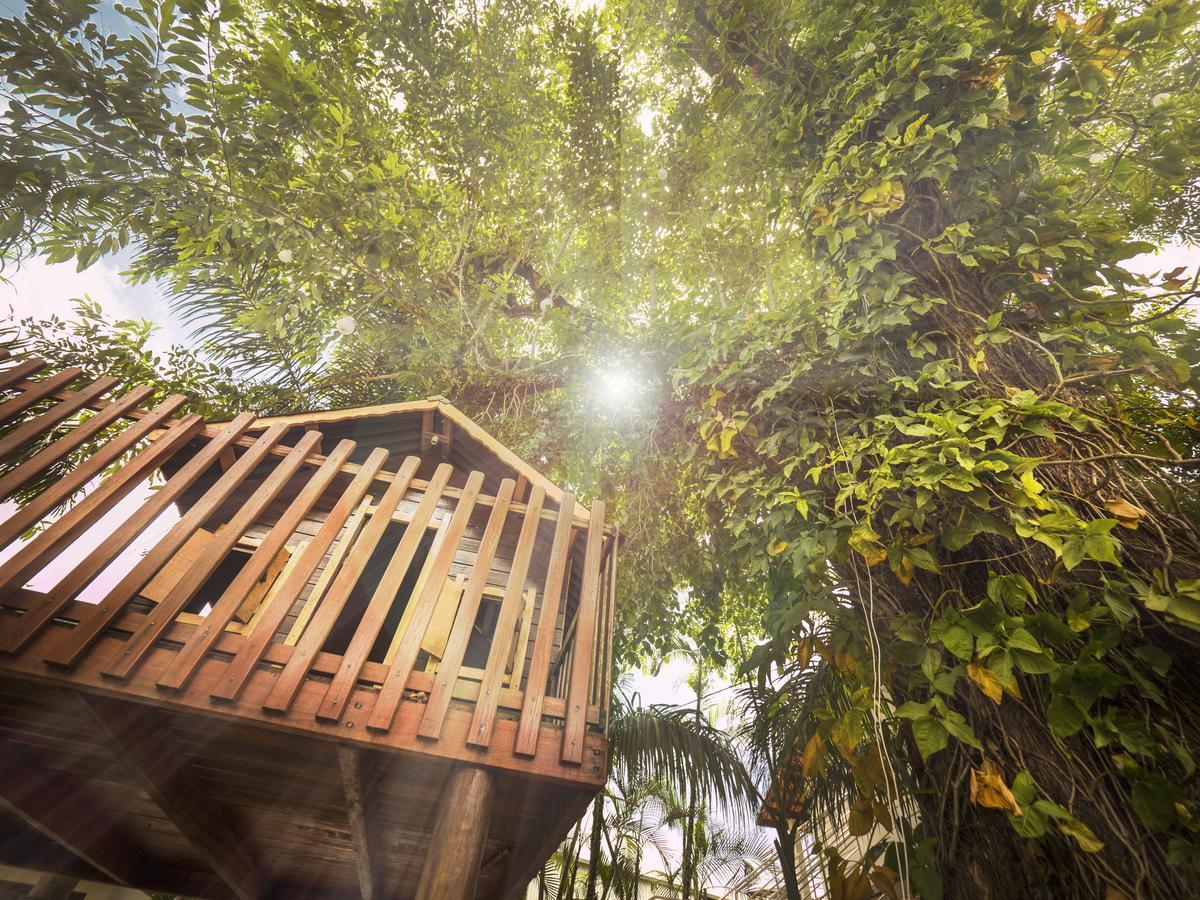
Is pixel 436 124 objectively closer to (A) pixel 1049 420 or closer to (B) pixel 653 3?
(B) pixel 653 3

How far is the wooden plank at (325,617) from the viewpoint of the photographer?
7.72ft

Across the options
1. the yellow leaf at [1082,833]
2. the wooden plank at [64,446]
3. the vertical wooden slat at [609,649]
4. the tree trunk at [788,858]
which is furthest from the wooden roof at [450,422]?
the tree trunk at [788,858]

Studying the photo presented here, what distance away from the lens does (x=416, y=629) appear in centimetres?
268

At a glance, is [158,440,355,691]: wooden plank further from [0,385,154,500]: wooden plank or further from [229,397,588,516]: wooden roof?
[229,397,588,516]: wooden roof

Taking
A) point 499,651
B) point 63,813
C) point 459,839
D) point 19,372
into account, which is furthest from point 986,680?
point 19,372

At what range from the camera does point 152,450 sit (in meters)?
3.28

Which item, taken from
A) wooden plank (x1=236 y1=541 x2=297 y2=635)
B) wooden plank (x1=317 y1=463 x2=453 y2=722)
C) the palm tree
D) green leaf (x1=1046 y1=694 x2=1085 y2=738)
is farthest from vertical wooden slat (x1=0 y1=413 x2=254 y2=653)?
the palm tree

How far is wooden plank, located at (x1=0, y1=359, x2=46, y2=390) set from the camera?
128 inches

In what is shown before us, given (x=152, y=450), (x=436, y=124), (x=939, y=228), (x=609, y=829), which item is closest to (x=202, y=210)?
(x=152, y=450)

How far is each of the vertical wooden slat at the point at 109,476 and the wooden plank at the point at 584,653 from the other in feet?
9.12

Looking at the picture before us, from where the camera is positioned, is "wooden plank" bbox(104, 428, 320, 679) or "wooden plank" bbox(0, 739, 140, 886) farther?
"wooden plank" bbox(0, 739, 140, 886)

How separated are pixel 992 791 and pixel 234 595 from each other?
3.77 meters

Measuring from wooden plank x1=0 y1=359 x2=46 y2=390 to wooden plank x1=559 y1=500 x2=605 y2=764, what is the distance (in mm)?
4128

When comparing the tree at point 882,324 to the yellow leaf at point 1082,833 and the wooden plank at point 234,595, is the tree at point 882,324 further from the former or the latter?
the wooden plank at point 234,595
